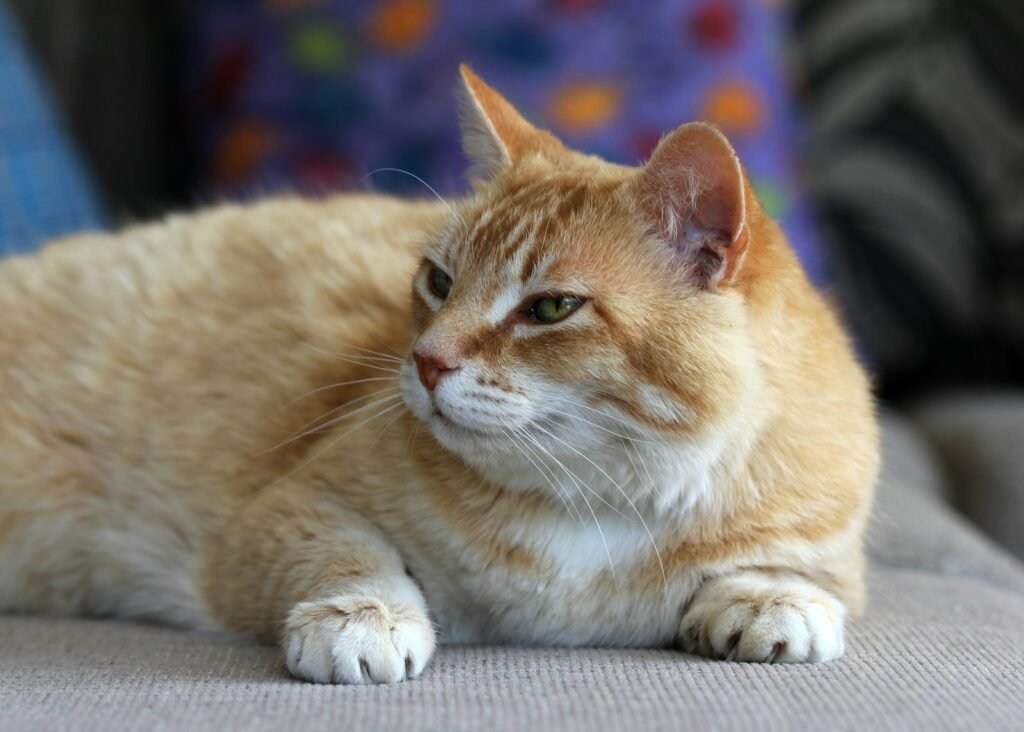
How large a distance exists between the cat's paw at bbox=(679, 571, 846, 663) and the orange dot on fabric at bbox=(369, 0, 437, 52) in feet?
5.23

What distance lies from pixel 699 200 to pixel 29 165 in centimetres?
150

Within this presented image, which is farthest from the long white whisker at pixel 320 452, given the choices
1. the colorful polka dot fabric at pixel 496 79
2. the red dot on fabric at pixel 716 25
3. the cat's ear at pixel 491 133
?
the red dot on fabric at pixel 716 25

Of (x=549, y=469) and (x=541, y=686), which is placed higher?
(x=549, y=469)

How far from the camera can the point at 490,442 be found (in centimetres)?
122

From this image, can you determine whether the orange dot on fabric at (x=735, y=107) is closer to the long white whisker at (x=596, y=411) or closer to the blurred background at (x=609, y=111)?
the blurred background at (x=609, y=111)

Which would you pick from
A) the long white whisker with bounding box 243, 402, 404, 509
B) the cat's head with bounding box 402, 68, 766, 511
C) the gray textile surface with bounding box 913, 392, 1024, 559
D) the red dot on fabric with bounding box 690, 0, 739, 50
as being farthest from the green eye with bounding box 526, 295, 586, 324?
the red dot on fabric with bounding box 690, 0, 739, 50

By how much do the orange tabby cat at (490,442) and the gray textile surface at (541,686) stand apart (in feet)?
0.19

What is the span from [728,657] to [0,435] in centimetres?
110

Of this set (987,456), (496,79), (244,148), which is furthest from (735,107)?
(244,148)

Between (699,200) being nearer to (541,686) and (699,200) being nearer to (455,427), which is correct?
(455,427)

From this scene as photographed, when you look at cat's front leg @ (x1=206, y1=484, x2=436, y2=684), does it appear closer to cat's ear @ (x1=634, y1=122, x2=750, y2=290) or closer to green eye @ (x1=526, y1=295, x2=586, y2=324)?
green eye @ (x1=526, y1=295, x2=586, y2=324)

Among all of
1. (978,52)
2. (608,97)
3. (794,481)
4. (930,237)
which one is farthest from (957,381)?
(794,481)

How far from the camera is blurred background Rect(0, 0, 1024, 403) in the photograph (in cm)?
250

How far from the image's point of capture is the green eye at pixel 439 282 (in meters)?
1.37
